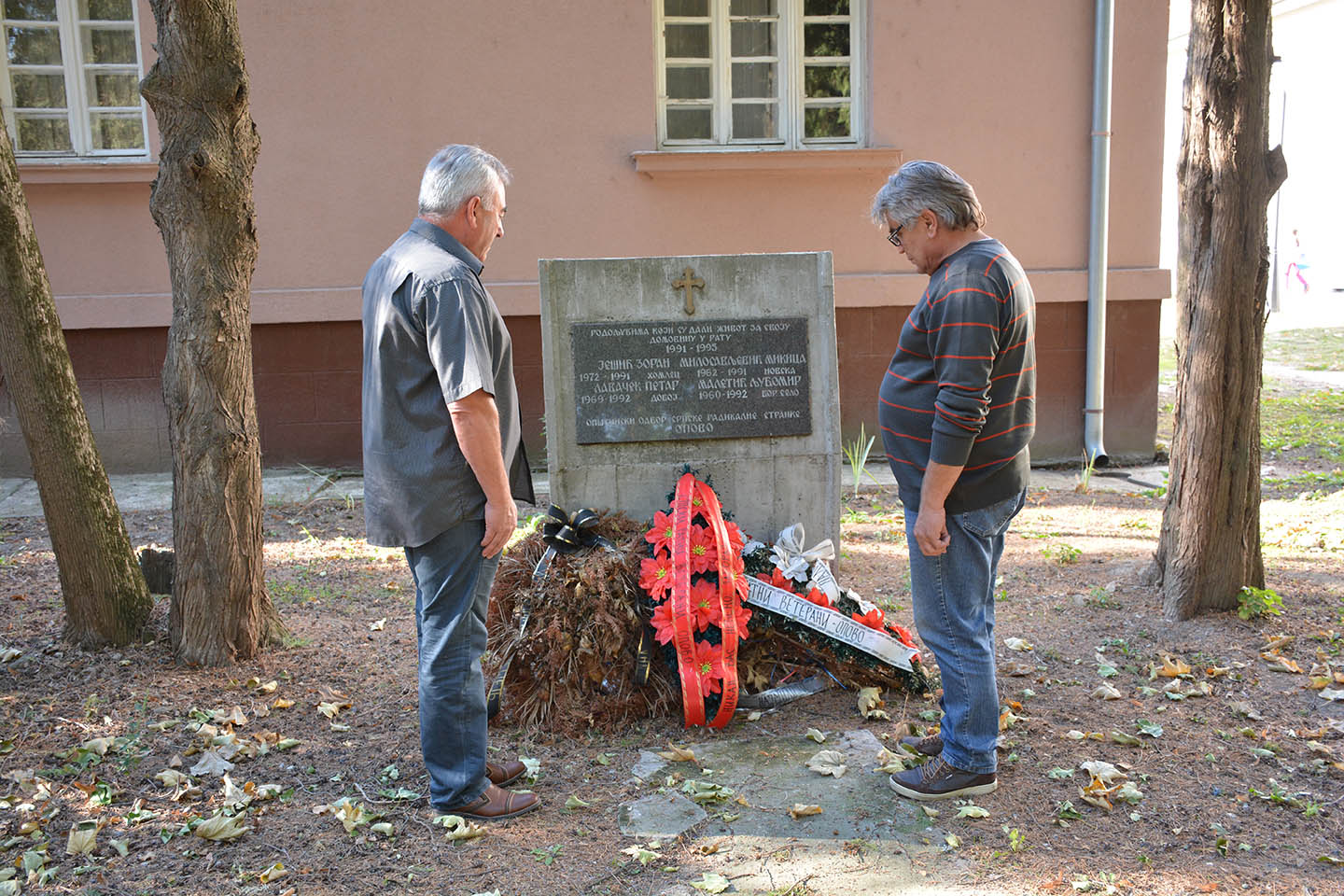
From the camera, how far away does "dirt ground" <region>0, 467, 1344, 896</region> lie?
2.77m

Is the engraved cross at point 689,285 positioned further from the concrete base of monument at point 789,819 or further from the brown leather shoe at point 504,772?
the brown leather shoe at point 504,772

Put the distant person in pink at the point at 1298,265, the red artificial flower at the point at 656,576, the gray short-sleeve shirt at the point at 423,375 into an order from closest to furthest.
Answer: the gray short-sleeve shirt at the point at 423,375
the red artificial flower at the point at 656,576
the distant person in pink at the point at 1298,265

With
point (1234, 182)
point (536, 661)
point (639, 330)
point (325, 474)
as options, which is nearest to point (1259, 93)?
point (1234, 182)

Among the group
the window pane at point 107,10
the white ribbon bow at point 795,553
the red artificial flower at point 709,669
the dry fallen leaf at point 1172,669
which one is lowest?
the dry fallen leaf at point 1172,669

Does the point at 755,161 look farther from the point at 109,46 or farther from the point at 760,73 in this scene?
the point at 109,46

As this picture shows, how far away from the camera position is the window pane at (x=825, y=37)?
792cm

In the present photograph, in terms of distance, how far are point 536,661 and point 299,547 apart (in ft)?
9.01

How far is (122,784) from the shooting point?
3.24 meters

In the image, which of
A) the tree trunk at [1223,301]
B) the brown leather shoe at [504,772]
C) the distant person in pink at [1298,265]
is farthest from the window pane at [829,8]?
the distant person in pink at [1298,265]

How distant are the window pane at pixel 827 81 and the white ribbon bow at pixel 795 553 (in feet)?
14.8

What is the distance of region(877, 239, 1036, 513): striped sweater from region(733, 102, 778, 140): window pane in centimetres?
530

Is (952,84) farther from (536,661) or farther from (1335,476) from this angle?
(536,661)

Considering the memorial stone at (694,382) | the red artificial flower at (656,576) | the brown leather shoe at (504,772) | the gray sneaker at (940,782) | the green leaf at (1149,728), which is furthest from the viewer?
the memorial stone at (694,382)

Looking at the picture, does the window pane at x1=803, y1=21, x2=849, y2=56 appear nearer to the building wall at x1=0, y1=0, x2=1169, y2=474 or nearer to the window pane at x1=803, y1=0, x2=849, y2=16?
the window pane at x1=803, y1=0, x2=849, y2=16
